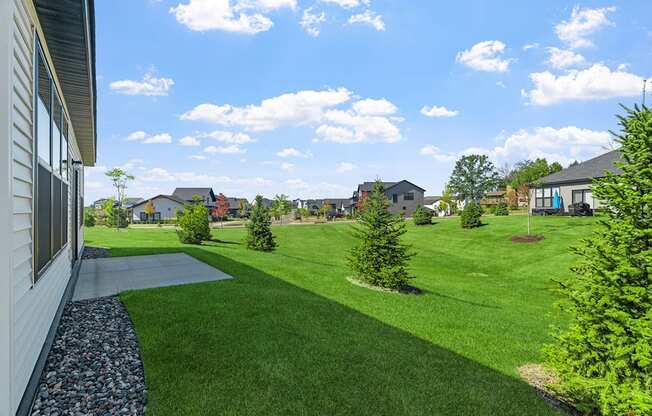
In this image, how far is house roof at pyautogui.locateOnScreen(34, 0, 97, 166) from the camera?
4.13m

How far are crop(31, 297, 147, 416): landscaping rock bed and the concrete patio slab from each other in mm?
2369

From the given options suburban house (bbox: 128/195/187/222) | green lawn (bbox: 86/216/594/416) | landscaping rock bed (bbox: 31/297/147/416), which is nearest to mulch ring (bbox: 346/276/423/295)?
green lawn (bbox: 86/216/594/416)

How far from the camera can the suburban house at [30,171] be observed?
295cm

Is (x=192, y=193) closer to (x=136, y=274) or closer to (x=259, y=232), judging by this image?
(x=259, y=232)

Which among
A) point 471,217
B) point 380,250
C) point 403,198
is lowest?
point 380,250

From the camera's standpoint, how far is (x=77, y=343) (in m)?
5.03

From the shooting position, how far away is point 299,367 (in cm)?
455

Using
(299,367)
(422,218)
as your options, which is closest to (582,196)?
(422,218)

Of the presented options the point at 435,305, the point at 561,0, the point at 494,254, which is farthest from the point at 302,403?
the point at 494,254

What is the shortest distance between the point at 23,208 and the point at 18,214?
24 cm

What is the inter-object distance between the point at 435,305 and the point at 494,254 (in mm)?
15627

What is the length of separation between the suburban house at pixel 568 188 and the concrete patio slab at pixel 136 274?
30.8m

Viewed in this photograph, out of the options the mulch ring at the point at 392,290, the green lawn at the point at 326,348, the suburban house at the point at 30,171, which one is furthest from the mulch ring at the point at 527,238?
the suburban house at the point at 30,171

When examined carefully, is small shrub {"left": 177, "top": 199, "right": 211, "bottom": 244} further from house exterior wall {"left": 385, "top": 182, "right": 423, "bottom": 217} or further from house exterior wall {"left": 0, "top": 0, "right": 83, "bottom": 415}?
house exterior wall {"left": 385, "top": 182, "right": 423, "bottom": 217}
